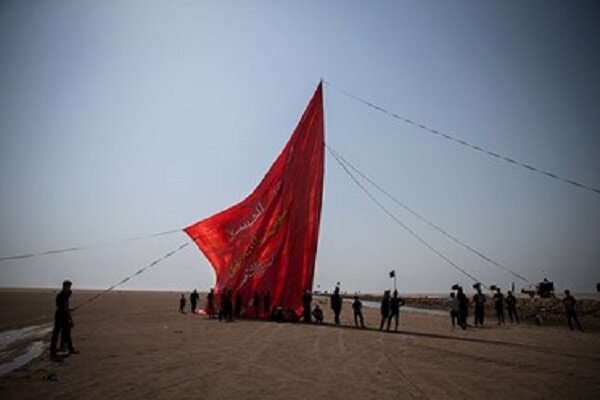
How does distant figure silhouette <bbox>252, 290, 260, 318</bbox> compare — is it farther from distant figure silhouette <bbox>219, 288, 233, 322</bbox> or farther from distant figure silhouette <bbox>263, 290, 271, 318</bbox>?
distant figure silhouette <bbox>219, 288, 233, 322</bbox>

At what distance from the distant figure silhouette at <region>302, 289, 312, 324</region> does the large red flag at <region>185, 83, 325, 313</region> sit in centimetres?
20

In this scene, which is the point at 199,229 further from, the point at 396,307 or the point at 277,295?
the point at 396,307

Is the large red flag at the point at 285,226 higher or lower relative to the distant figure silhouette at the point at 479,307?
higher

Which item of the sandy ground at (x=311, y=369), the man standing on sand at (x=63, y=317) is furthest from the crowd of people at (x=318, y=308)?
the man standing on sand at (x=63, y=317)

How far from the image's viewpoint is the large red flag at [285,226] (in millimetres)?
18938

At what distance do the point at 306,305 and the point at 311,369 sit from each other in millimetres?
10468

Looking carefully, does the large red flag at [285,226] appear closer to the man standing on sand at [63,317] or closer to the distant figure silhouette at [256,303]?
the distant figure silhouette at [256,303]

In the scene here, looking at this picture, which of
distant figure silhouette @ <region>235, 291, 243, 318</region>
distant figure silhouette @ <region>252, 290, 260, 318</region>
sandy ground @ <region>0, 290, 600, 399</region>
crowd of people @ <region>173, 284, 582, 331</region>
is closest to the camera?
sandy ground @ <region>0, 290, 600, 399</region>

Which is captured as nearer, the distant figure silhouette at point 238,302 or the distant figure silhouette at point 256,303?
the distant figure silhouette at point 256,303

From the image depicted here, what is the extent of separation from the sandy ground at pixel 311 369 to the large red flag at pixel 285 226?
5424 millimetres

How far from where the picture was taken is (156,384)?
24.7ft

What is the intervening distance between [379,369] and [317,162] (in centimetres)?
1212

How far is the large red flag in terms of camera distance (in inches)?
746

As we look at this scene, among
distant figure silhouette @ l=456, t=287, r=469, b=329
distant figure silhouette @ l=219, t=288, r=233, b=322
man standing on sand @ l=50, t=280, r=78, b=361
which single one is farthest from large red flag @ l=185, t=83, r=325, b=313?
man standing on sand @ l=50, t=280, r=78, b=361
